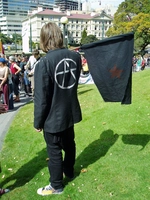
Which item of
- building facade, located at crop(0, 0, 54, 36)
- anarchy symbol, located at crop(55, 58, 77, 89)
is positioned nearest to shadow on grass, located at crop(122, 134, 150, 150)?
anarchy symbol, located at crop(55, 58, 77, 89)

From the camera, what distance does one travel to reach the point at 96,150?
4.64 meters

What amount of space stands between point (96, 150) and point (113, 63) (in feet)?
5.90

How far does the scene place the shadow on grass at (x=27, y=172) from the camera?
152 inches

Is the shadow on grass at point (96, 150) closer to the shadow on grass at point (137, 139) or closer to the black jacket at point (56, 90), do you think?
the shadow on grass at point (137, 139)

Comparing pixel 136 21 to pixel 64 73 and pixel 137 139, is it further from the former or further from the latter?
pixel 64 73

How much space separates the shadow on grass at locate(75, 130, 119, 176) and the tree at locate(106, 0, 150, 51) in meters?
44.7

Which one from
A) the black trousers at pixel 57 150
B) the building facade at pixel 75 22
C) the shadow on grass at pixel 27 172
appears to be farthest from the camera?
the building facade at pixel 75 22

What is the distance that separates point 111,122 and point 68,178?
7.88ft

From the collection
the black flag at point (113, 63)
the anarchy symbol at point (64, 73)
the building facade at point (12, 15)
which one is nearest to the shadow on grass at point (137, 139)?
the black flag at point (113, 63)

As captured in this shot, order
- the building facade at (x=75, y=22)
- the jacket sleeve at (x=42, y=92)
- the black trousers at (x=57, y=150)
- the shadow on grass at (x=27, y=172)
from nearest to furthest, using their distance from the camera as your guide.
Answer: the jacket sleeve at (x=42, y=92), the black trousers at (x=57, y=150), the shadow on grass at (x=27, y=172), the building facade at (x=75, y=22)

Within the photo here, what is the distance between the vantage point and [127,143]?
15.5ft

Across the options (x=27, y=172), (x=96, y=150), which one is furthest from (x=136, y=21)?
(x=27, y=172)

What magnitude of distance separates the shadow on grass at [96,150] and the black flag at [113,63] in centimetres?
123

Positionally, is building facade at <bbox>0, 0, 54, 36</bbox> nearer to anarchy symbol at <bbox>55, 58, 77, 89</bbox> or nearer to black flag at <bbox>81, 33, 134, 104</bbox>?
black flag at <bbox>81, 33, 134, 104</bbox>
